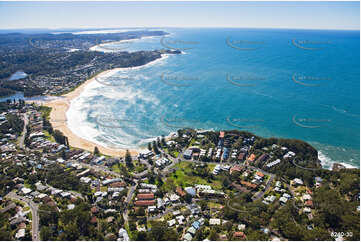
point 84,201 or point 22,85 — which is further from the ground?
point 22,85

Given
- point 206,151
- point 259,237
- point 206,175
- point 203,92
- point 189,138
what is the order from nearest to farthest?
point 259,237
point 206,175
point 206,151
point 189,138
point 203,92

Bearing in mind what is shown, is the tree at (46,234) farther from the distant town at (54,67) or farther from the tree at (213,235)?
the distant town at (54,67)

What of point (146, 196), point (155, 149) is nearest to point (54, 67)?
point (155, 149)

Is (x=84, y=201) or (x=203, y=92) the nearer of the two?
(x=84, y=201)

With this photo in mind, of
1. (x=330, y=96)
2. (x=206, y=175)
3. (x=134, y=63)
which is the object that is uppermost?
(x=134, y=63)

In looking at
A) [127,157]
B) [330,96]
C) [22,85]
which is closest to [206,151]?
[127,157]

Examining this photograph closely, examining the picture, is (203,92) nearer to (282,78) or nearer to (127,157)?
(282,78)

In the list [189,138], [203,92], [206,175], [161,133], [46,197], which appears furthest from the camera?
[203,92]
